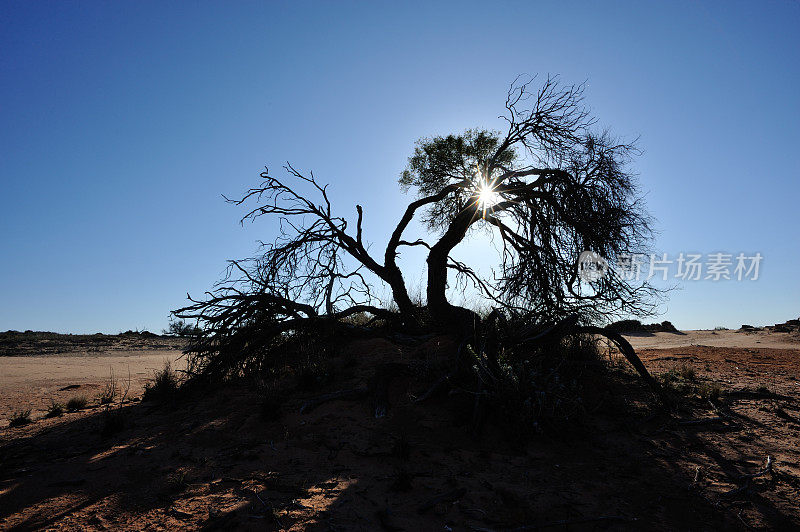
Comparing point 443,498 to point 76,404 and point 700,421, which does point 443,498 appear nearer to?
point 700,421

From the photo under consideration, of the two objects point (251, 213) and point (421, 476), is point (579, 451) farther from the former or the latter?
point (251, 213)

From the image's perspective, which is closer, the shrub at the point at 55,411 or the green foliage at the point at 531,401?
the green foliage at the point at 531,401

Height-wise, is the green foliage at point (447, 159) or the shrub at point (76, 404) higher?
the green foliage at point (447, 159)

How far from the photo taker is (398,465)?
168 inches

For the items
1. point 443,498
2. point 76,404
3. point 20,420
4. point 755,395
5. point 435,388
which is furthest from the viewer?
point 76,404

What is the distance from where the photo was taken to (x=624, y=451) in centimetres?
465

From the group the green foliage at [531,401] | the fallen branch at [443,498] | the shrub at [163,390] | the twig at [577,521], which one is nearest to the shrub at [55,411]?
the shrub at [163,390]

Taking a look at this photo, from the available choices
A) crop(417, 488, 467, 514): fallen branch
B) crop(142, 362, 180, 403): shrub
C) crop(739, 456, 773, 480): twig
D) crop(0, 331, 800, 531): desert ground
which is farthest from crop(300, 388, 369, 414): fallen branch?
crop(739, 456, 773, 480): twig

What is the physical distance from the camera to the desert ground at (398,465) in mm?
3434

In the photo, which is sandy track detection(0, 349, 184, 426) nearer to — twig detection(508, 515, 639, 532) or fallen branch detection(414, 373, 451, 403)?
fallen branch detection(414, 373, 451, 403)

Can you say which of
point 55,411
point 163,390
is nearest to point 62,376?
point 55,411

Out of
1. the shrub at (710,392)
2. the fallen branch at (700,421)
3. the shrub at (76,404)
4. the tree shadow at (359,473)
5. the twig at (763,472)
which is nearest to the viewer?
the tree shadow at (359,473)

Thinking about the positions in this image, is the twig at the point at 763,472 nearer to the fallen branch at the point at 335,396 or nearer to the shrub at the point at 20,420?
the fallen branch at the point at 335,396

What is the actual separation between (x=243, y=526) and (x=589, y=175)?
27.2 ft
